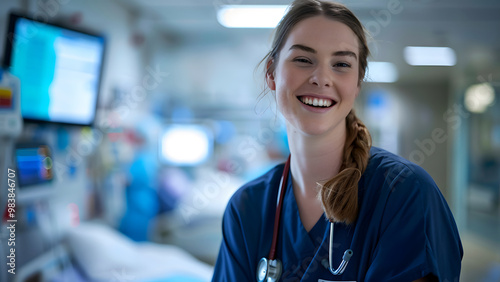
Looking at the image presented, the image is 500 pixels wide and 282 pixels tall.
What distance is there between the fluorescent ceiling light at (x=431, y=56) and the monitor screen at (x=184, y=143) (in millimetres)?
1856

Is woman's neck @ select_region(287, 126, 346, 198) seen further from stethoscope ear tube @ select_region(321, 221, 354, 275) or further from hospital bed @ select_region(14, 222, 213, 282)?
hospital bed @ select_region(14, 222, 213, 282)

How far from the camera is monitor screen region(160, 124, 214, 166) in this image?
3.44 meters

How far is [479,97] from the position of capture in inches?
123

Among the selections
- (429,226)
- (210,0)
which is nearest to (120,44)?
(210,0)

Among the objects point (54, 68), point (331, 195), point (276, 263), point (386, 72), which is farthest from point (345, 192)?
point (386, 72)

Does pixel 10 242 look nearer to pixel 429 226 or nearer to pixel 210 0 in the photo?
pixel 429 226

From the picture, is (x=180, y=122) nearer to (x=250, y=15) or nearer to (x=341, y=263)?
(x=250, y=15)

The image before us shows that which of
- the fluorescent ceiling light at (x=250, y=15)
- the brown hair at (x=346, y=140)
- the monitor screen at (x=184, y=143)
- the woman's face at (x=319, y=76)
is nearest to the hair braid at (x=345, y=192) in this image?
the brown hair at (x=346, y=140)

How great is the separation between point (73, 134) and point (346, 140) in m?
1.99

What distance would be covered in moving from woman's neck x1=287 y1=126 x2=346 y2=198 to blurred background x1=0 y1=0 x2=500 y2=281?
1.32m

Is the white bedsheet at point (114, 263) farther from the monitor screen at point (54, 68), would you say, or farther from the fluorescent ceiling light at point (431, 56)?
the fluorescent ceiling light at point (431, 56)

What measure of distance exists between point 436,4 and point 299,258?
231cm

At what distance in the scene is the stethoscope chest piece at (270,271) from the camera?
939 millimetres

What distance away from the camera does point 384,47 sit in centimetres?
304
